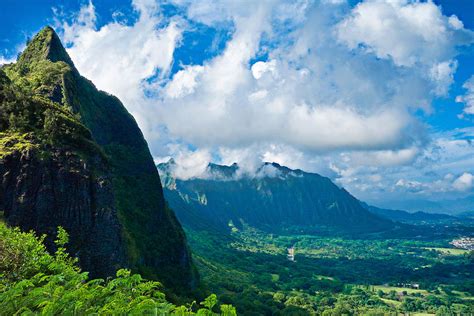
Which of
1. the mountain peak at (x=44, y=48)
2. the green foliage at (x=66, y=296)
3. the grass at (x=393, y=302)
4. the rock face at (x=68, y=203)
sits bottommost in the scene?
the grass at (x=393, y=302)

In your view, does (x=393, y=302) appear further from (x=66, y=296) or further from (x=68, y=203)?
(x=66, y=296)

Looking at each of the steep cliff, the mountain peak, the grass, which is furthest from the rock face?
the grass

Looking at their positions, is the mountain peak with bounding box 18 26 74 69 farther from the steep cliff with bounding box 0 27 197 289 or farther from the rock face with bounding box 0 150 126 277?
the rock face with bounding box 0 150 126 277

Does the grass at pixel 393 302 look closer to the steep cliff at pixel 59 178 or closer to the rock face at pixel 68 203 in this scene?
the steep cliff at pixel 59 178

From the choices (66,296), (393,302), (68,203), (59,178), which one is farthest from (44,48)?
(393,302)

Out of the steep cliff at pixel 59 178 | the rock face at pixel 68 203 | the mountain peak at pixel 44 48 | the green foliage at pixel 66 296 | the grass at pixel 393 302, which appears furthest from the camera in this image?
the grass at pixel 393 302

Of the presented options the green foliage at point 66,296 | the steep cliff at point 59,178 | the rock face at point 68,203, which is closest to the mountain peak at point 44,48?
the steep cliff at point 59,178

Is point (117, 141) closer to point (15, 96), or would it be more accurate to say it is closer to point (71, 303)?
point (15, 96)
